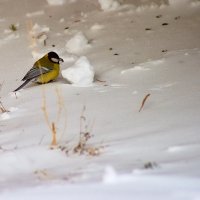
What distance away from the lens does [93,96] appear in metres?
3.75

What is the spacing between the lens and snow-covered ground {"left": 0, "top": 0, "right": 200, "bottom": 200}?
6.42 feet

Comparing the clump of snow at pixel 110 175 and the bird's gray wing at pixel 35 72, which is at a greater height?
the clump of snow at pixel 110 175

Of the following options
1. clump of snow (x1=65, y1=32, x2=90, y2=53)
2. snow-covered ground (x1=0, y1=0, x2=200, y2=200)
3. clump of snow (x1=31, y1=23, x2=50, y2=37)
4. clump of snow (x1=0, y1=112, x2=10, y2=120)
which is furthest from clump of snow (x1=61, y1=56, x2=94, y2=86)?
clump of snow (x1=31, y1=23, x2=50, y2=37)

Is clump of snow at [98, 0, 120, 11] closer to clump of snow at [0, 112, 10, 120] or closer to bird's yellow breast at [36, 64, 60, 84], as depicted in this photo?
bird's yellow breast at [36, 64, 60, 84]

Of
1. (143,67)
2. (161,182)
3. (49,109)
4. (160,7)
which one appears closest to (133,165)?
(161,182)

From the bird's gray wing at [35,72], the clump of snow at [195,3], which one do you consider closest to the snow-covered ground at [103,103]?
the clump of snow at [195,3]

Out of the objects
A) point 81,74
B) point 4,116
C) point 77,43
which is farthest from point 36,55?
point 4,116

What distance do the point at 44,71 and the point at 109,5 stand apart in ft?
7.18

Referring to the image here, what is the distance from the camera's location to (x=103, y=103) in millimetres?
3512

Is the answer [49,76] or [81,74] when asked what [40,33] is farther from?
[81,74]

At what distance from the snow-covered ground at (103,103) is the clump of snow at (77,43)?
1 cm

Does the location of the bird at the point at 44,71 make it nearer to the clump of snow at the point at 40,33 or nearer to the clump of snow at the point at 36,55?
the clump of snow at the point at 36,55

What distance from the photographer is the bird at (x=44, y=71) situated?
422 centimetres

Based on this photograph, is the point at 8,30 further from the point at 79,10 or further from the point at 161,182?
the point at 161,182
